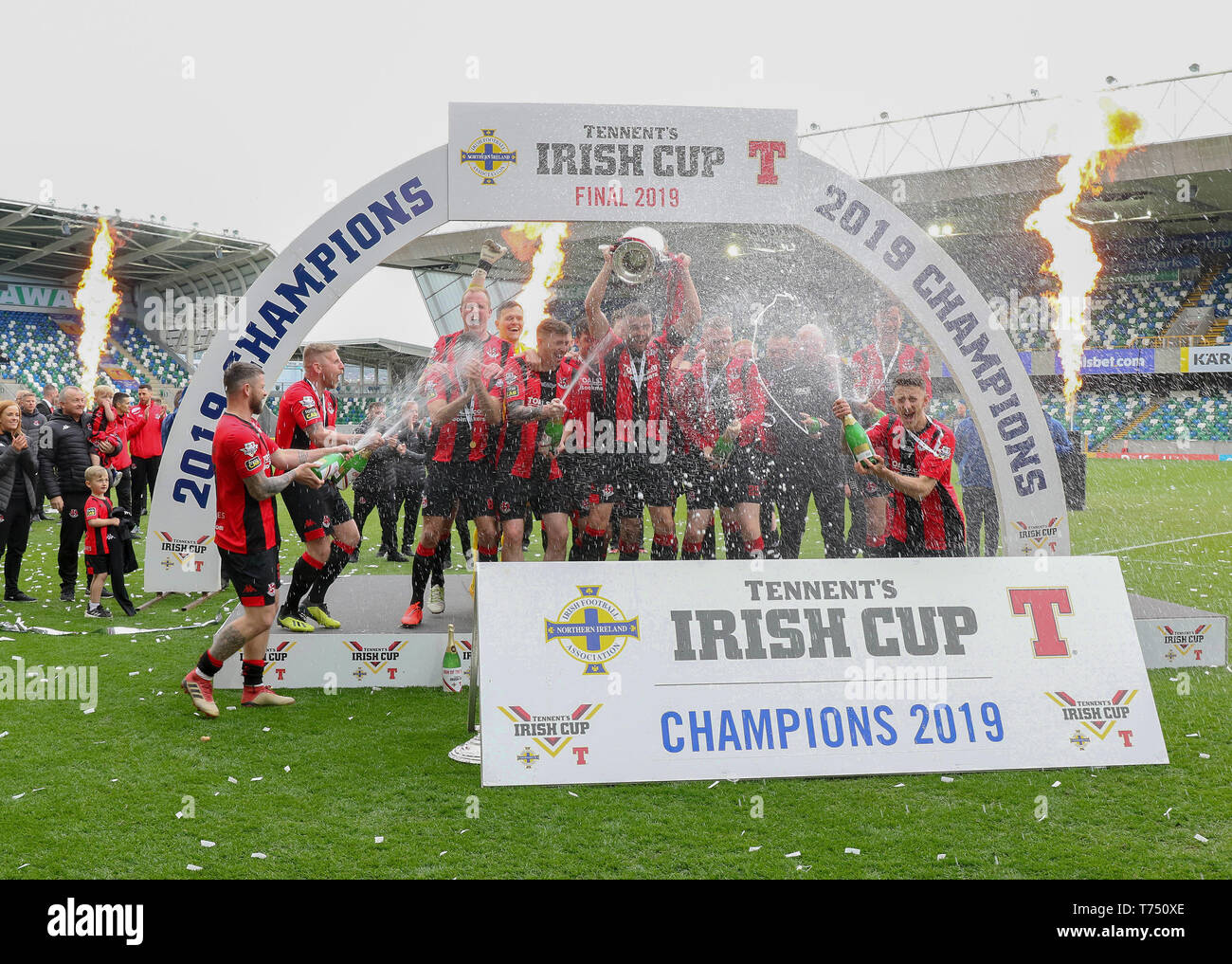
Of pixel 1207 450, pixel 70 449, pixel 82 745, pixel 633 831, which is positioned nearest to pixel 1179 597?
pixel 633 831

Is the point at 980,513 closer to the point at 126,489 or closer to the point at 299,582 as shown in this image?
the point at 299,582

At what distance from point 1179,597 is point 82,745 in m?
8.04

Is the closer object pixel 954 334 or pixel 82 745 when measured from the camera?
pixel 82 745

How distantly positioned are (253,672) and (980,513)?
19.2 feet

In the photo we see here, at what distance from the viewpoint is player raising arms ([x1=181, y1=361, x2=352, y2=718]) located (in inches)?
199

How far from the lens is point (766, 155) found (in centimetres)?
600

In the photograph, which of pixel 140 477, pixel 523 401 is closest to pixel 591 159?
pixel 523 401

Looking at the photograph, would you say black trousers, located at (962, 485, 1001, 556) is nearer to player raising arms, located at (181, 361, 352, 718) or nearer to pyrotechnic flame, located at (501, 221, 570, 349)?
pyrotechnic flame, located at (501, 221, 570, 349)

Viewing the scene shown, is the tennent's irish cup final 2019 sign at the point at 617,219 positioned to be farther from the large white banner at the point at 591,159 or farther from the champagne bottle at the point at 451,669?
the champagne bottle at the point at 451,669

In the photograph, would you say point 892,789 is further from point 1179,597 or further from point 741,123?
point 1179,597

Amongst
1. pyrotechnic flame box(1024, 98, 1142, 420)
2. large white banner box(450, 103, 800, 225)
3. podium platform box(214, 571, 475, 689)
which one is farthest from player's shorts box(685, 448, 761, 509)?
pyrotechnic flame box(1024, 98, 1142, 420)

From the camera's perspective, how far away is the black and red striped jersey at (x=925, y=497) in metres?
5.45

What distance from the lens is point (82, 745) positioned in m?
4.75

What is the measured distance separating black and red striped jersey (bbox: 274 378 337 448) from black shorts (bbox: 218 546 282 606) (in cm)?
111
